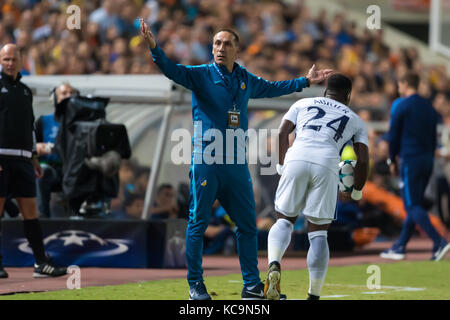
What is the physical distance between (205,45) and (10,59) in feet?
31.7

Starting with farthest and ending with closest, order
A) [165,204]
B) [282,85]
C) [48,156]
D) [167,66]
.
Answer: [165,204], [48,156], [282,85], [167,66]

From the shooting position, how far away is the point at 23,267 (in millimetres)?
11492

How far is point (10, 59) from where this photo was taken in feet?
32.5

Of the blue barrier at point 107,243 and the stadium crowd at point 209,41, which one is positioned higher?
the stadium crowd at point 209,41

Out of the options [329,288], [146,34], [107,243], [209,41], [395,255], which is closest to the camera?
[146,34]

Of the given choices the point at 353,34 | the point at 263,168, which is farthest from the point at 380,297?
the point at 353,34

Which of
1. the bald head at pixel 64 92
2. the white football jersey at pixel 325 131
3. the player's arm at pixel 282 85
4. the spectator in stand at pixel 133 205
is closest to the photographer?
the white football jersey at pixel 325 131

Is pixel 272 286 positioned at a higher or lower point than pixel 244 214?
lower

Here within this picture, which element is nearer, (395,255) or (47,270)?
(47,270)

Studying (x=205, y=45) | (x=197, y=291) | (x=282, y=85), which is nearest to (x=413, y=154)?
(x=282, y=85)

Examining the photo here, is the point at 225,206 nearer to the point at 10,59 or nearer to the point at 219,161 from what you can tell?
the point at 219,161

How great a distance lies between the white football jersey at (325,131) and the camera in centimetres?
772

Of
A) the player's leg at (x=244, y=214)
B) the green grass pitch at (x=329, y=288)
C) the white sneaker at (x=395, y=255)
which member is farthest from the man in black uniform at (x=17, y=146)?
the white sneaker at (x=395, y=255)

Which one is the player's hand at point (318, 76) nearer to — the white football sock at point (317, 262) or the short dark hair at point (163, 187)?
the white football sock at point (317, 262)
